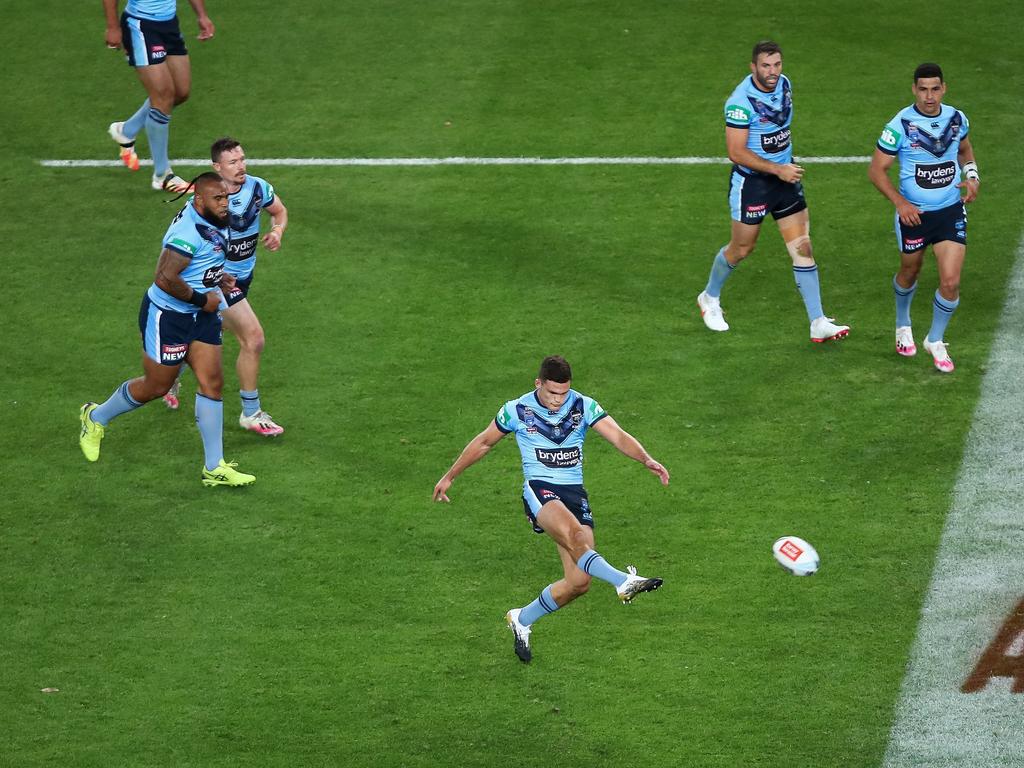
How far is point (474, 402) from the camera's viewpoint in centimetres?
1280

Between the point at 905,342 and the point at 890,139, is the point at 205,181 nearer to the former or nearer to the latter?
the point at 890,139

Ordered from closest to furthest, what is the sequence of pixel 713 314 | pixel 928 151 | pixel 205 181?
pixel 205 181, pixel 928 151, pixel 713 314

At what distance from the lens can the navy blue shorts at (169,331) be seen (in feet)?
37.0

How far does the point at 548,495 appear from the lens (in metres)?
9.84

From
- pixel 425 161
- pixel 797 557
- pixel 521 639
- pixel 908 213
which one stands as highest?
pixel 908 213

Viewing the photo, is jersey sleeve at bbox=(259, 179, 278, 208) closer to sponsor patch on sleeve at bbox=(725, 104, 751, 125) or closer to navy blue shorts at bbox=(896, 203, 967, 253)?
sponsor patch on sleeve at bbox=(725, 104, 751, 125)

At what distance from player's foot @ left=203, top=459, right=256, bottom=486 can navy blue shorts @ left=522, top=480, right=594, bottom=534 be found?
8.95 feet

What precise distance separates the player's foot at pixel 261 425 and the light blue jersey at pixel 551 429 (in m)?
3.10

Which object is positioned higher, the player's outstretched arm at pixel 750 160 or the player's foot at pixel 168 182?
the player's outstretched arm at pixel 750 160

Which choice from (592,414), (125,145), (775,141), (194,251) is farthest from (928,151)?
(125,145)

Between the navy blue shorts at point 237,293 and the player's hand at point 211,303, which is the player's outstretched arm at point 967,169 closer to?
the navy blue shorts at point 237,293

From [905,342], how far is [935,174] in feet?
4.83

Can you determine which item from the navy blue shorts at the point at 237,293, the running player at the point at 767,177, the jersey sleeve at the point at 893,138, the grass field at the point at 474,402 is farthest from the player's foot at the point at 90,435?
the jersey sleeve at the point at 893,138

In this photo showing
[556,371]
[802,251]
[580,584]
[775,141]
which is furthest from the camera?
[802,251]
